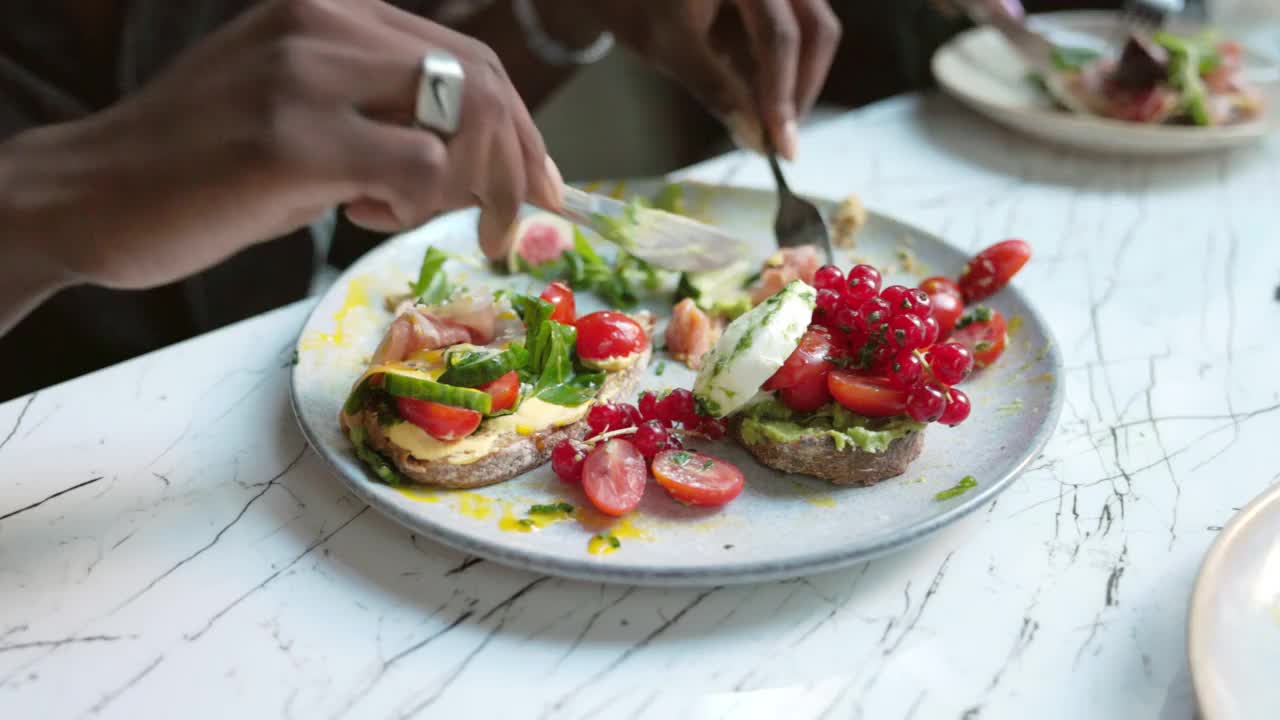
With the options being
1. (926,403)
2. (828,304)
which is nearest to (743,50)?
(828,304)

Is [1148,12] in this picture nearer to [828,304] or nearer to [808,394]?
[828,304]

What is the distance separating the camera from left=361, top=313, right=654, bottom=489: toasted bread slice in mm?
1357

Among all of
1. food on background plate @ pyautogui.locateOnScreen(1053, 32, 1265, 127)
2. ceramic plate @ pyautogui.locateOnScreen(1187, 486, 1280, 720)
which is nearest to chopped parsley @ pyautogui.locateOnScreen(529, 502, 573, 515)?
ceramic plate @ pyautogui.locateOnScreen(1187, 486, 1280, 720)

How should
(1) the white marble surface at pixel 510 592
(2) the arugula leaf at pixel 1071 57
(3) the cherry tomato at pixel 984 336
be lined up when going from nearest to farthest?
(1) the white marble surface at pixel 510 592, (3) the cherry tomato at pixel 984 336, (2) the arugula leaf at pixel 1071 57

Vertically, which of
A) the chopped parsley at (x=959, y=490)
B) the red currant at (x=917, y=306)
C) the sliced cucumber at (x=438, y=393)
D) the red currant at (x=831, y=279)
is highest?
the red currant at (x=917, y=306)

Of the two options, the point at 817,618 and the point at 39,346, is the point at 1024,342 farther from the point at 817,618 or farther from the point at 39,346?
the point at 39,346

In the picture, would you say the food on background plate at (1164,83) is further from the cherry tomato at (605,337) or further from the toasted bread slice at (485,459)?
the toasted bread slice at (485,459)

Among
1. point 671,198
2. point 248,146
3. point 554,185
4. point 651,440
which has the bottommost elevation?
point 671,198

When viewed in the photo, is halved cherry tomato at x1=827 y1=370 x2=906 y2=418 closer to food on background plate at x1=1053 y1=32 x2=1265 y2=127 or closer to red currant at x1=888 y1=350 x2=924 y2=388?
red currant at x1=888 y1=350 x2=924 y2=388

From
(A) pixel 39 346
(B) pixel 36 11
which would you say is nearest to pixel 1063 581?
(A) pixel 39 346

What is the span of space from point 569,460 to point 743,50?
4.45ft

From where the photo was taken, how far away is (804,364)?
1.46m

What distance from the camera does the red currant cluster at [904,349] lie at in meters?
1.39

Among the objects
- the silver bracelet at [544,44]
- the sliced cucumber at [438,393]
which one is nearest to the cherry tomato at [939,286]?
the sliced cucumber at [438,393]
